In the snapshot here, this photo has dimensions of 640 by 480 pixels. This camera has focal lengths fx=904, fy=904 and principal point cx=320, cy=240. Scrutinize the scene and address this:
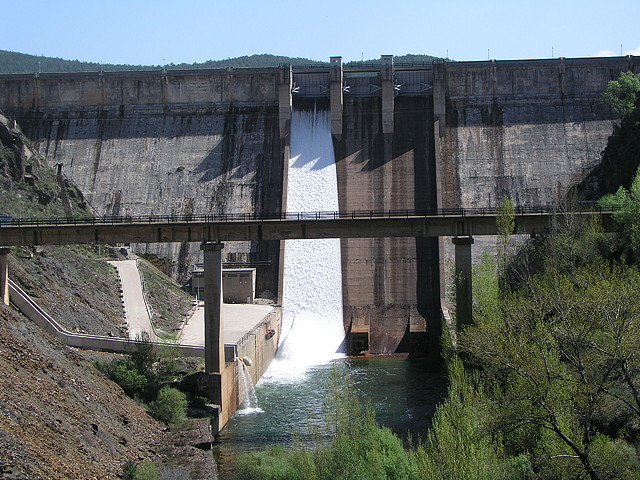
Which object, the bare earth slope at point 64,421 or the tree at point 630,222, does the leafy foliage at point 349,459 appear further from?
the tree at point 630,222

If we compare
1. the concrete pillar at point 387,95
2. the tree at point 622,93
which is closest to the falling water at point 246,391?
the concrete pillar at point 387,95

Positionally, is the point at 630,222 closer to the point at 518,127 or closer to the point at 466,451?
the point at 466,451

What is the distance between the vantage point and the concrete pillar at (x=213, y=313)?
121 feet

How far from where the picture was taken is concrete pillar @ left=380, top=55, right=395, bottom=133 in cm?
6341

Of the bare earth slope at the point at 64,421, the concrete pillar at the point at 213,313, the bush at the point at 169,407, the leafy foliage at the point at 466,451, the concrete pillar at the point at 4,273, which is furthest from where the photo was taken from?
the concrete pillar at the point at 4,273

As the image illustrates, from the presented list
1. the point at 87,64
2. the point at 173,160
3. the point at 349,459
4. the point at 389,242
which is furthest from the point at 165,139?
the point at 87,64

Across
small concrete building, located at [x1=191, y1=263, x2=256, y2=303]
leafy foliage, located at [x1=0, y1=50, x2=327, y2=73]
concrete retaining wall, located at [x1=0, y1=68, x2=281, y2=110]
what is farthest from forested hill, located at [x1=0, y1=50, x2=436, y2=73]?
small concrete building, located at [x1=191, y1=263, x2=256, y2=303]

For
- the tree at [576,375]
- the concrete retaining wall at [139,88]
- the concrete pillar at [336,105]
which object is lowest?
the tree at [576,375]

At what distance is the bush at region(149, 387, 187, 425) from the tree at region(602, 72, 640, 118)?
39.3 meters

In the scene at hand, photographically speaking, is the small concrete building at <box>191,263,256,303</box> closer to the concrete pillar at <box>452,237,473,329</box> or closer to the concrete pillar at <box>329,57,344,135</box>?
the concrete pillar at <box>329,57,344,135</box>

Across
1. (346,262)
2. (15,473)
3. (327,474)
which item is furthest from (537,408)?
(346,262)

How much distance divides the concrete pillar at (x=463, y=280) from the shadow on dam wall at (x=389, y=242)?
11.8 meters

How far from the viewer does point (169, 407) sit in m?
34.0

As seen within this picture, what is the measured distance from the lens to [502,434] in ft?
80.9
